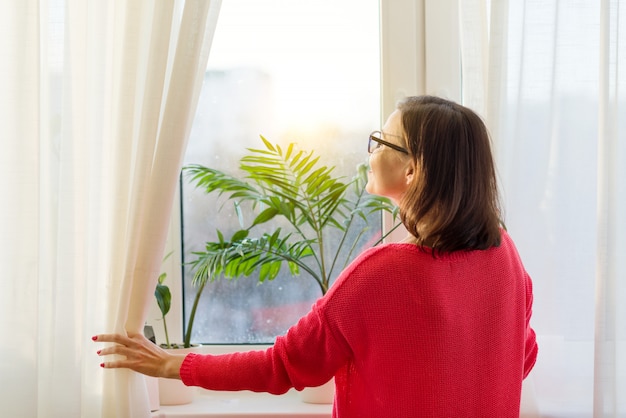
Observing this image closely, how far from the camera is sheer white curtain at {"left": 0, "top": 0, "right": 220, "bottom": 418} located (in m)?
1.80

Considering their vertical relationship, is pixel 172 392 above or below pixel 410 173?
below

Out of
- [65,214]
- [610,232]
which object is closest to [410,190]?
[610,232]

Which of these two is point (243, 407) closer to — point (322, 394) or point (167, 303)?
point (322, 394)

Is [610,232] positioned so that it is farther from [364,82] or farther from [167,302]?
[167,302]

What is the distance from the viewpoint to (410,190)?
1.47 meters

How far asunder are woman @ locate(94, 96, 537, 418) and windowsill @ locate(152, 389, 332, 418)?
1.94 feet

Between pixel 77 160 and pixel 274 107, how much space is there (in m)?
0.68

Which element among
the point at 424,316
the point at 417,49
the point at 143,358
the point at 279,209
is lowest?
the point at 143,358

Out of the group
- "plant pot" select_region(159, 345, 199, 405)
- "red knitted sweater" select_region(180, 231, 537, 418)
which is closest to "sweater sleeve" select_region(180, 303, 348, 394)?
"red knitted sweater" select_region(180, 231, 537, 418)

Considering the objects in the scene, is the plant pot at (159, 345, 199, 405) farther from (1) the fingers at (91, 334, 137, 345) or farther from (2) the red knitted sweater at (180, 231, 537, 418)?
(2) the red knitted sweater at (180, 231, 537, 418)

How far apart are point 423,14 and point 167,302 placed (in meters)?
1.09

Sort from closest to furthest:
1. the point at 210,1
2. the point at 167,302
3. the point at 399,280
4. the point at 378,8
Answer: the point at 399,280 → the point at 210,1 → the point at 167,302 → the point at 378,8

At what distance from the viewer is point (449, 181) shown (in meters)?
1.44

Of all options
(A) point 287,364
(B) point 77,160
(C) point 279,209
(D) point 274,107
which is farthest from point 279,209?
(A) point 287,364
